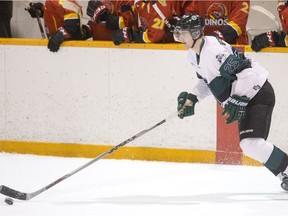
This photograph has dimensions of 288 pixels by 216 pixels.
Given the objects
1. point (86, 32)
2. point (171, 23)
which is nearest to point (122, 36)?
point (171, 23)

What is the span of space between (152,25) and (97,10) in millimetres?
487

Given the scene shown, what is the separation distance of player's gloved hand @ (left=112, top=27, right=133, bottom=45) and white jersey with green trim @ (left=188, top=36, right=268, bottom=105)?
3.87ft

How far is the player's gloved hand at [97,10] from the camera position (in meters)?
6.15

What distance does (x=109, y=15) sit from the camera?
6211 millimetres

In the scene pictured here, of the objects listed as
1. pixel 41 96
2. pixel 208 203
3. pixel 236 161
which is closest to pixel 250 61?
pixel 208 203

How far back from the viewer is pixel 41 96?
20.4 ft

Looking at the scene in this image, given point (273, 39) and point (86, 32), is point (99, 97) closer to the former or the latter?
point (86, 32)

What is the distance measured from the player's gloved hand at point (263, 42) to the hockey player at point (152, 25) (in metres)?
0.64

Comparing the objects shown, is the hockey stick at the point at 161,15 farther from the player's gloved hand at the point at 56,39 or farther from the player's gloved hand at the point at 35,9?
the player's gloved hand at the point at 35,9

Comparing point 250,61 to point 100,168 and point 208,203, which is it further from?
point 100,168

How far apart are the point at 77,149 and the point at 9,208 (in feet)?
5.46

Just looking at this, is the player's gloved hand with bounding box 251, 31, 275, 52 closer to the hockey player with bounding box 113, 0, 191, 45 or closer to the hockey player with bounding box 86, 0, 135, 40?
the hockey player with bounding box 113, 0, 191, 45

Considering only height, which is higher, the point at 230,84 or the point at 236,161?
the point at 230,84

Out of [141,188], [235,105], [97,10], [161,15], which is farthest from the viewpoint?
[97,10]
